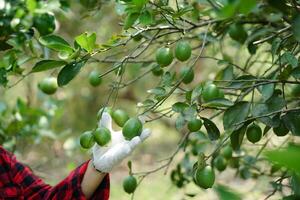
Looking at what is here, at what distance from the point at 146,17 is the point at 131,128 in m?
0.20

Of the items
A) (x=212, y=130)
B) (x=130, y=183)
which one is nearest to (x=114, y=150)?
(x=130, y=183)

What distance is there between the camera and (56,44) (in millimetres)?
1040

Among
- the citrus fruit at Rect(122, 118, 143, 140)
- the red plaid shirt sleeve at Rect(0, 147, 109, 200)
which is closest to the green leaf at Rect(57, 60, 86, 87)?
the citrus fruit at Rect(122, 118, 143, 140)

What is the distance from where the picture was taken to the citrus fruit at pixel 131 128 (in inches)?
39.3

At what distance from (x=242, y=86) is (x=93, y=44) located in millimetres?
309

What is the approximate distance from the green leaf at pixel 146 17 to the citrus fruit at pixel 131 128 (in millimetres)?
173

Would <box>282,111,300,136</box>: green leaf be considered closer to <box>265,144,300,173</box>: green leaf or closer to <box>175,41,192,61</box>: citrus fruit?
<box>175,41,192,61</box>: citrus fruit

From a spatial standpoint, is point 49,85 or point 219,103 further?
point 49,85

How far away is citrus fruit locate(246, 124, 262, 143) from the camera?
1075 mm

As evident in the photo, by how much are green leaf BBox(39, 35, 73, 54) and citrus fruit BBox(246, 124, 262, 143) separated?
1.21 feet

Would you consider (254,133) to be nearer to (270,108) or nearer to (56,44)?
(270,108)

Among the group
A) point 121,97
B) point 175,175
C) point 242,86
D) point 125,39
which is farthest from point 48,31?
point 121,97

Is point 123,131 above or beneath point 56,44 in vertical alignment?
beneath

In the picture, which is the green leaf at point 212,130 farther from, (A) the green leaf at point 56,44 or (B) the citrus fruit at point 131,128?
(A) the green leaf at point 56,44
